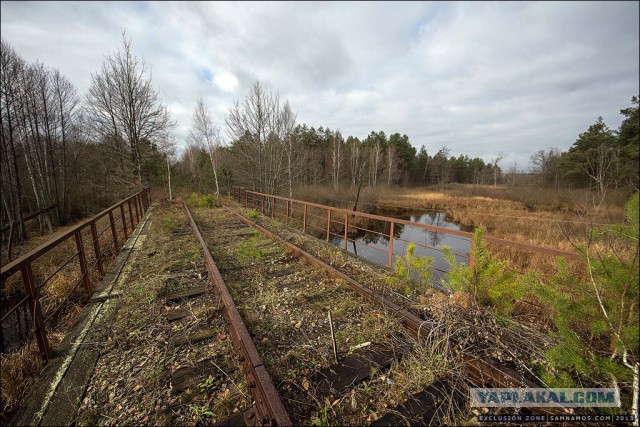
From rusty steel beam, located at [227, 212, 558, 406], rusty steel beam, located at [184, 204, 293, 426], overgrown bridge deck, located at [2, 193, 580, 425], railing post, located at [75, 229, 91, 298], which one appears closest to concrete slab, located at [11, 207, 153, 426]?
overgrown bridge deck, located at [2, 193, 580, 425]

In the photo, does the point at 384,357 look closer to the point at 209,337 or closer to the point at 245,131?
the point at 209,337

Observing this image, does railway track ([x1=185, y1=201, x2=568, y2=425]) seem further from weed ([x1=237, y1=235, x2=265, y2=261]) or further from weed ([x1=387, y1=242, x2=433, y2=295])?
weed ([x1=237, y1=235, x2=265, y2=261])

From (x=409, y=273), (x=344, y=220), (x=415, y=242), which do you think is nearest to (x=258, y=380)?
(x=409, y=273)

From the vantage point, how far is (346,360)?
2.54 metres

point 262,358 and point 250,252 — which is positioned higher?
point 250,252

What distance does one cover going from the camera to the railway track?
78.4 inches

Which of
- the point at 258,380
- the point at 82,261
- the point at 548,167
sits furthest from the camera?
the point at 548,167

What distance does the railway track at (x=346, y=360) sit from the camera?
1991 mm

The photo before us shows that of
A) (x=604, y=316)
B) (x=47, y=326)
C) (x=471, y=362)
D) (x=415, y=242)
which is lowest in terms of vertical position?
(x=47, y=326)

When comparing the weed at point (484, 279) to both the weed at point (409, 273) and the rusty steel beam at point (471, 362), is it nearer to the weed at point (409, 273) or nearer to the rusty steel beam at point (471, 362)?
the weed at point (409, 273)

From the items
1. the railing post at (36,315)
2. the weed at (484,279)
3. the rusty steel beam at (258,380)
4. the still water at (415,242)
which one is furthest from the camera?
the still water at (415,242)

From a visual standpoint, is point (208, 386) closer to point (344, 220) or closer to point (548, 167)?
point (344, 220)

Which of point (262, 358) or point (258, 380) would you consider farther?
point (262, 358)

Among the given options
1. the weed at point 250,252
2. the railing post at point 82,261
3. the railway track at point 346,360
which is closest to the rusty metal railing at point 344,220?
the railway track at point 346,360
